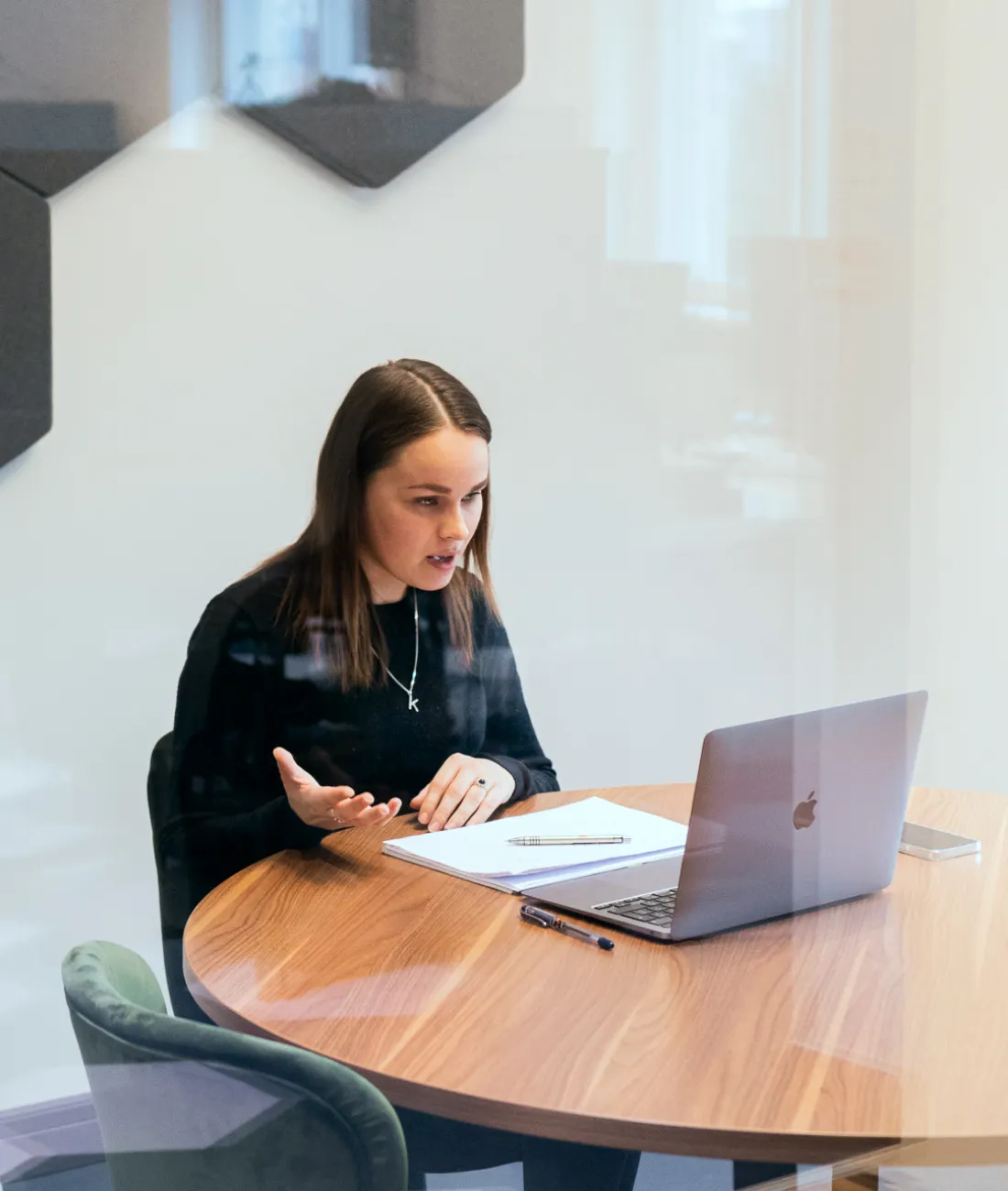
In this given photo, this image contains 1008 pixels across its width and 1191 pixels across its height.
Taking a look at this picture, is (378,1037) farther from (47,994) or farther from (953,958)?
(47,994)

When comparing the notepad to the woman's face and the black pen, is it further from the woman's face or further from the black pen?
the woman's face

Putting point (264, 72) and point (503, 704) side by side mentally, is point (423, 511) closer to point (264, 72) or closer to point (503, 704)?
point (503, 704)

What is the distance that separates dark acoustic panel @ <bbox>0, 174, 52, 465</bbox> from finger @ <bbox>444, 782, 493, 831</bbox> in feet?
1.92

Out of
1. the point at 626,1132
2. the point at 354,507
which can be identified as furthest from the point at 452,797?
the point at 626,1132

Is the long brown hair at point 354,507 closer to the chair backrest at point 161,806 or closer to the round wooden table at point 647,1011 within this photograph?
the chair backrest at point 161,806

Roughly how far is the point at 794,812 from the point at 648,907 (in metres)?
0.15

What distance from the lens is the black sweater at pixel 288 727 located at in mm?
1379

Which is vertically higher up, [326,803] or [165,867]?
[326,803]

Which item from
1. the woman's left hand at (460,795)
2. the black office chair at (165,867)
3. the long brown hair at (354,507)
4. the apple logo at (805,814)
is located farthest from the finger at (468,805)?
the apple logo at (805,814)

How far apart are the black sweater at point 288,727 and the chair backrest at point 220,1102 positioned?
43cm

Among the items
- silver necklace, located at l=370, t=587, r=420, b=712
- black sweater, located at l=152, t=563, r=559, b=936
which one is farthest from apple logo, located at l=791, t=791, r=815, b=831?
silver necklace, located at l=370, t=587, r=420, b=712

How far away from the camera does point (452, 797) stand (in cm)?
137

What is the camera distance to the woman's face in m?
1.53

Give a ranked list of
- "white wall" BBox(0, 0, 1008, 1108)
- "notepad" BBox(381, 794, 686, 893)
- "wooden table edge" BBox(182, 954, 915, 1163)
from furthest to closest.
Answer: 1. "white wall" BBox(0, 0, 1008, 1108)
2. "notepad" BBox(381, 794, 686, 893)
3. "wooden table edge" BBox(182, 954, 915, 1163)
